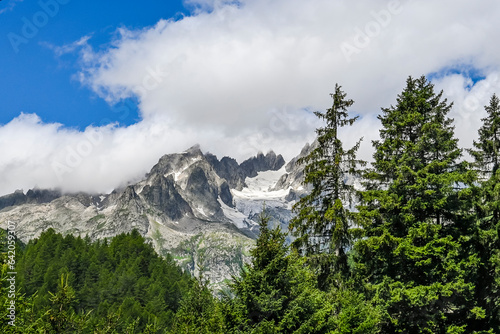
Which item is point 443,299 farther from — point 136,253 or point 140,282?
point 136,253

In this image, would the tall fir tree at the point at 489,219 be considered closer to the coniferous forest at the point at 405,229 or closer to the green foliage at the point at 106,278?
the coniferous forest at the point at 405,229

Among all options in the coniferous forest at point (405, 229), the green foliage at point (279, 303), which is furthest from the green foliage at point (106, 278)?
the green foliage at point (279, 303)

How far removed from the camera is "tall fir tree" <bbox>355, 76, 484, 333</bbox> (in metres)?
20.9

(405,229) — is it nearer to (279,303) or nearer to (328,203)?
(328,203)

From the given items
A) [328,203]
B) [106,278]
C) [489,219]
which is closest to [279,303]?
[328,203]

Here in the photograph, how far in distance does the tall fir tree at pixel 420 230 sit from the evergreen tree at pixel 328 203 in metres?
1.20

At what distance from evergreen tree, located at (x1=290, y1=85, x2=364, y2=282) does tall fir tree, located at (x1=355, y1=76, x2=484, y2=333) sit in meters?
1.20

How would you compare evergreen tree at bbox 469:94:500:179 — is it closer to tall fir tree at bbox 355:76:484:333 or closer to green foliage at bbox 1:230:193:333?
tall fir tree at bbox 355:76:484:333

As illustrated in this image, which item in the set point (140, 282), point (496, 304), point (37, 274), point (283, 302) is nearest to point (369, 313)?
point (283, 302)

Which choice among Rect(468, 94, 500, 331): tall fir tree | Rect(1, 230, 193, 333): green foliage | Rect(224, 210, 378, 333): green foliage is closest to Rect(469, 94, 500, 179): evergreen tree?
Rect(468, 94, 500, 331): tall fir tree

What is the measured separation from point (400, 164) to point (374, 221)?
3.77m

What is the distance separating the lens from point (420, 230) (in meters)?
21.1

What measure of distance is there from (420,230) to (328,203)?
5.01 m

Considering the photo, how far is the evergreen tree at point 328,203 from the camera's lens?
21594 millimetres
